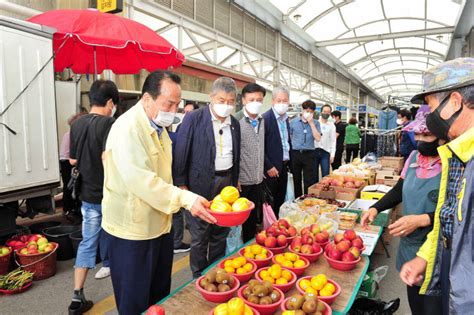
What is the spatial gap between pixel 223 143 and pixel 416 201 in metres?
1.63

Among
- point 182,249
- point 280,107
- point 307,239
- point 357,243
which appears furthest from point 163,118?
point 182,249

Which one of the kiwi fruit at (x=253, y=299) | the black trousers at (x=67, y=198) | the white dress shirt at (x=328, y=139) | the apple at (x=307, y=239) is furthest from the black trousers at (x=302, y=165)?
the kiwi fruit at (x=253, y=299)

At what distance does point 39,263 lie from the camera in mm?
3477

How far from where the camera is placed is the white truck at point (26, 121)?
3158mm

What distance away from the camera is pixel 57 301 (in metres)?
3.12

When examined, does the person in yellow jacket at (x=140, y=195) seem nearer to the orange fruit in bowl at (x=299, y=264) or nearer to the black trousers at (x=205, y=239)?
the orange fruit in bowl at (x=299, y=264)

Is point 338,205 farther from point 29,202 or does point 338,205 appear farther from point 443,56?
point 443,56

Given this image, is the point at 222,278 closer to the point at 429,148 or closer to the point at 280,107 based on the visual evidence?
the point at 429,148

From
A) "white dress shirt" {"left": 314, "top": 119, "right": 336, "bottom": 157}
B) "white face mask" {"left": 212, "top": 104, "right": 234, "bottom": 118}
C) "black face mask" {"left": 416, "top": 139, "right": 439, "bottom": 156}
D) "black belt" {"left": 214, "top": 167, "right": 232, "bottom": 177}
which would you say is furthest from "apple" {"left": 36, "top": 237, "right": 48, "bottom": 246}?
"white dress shirt" {"left": 314, "top": 119, "right": 336, "bottom": 157}

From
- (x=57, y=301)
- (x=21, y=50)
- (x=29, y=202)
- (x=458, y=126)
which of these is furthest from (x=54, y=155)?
(x=458, y=126)

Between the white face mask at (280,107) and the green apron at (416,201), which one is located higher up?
the white face mask at (280,107)

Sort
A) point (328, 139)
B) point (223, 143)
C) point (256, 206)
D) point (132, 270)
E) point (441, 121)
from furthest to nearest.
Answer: point (328, 139) → point (256, 206) → point (223, 143) → point (132, 270) → point (441, 121)

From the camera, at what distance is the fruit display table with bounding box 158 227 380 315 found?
5.64ft

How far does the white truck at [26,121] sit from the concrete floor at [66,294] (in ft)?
2.26
